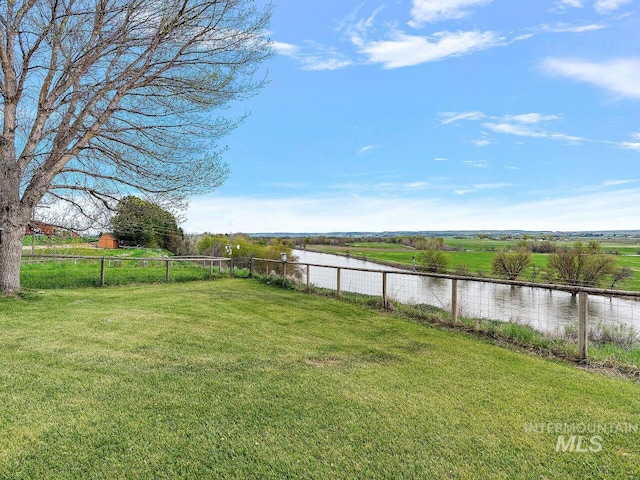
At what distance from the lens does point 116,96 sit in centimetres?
686

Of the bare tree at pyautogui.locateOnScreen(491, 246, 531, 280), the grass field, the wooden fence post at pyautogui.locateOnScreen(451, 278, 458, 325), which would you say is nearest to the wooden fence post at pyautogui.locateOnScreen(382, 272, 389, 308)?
the wooden fence post at pyautogui.locateOnScreen(451, 278, 458, 325)

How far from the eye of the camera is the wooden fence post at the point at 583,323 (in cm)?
380

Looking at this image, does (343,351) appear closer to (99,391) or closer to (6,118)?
(99,391)

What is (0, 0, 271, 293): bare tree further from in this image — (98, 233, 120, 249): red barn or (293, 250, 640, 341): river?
(293, 250, 640, 341): river

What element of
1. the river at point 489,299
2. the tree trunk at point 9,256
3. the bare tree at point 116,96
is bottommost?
the river at point 489,299

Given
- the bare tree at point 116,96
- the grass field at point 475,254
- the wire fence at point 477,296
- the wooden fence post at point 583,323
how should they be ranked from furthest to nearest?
the grass field at point 475,254, the bare tree at point 116,96, the wire fence at point 477,296, the wooden fence post at point 583,323

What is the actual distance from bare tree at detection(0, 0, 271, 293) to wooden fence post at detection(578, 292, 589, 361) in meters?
6.69

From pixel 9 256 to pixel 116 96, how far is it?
12.3 ft

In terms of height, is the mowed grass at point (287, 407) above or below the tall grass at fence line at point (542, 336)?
above

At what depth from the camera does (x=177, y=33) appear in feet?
22.4

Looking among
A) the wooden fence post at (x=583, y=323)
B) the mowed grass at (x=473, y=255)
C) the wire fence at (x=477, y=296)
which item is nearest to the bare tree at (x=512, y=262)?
the mowed grass at (x=473, y=255)

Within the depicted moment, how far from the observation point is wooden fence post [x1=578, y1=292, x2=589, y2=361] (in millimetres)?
3799

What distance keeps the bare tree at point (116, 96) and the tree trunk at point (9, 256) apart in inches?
0.8

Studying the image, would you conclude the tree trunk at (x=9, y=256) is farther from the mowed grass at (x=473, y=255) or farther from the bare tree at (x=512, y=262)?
the bare tree at (x=512, y=262)
